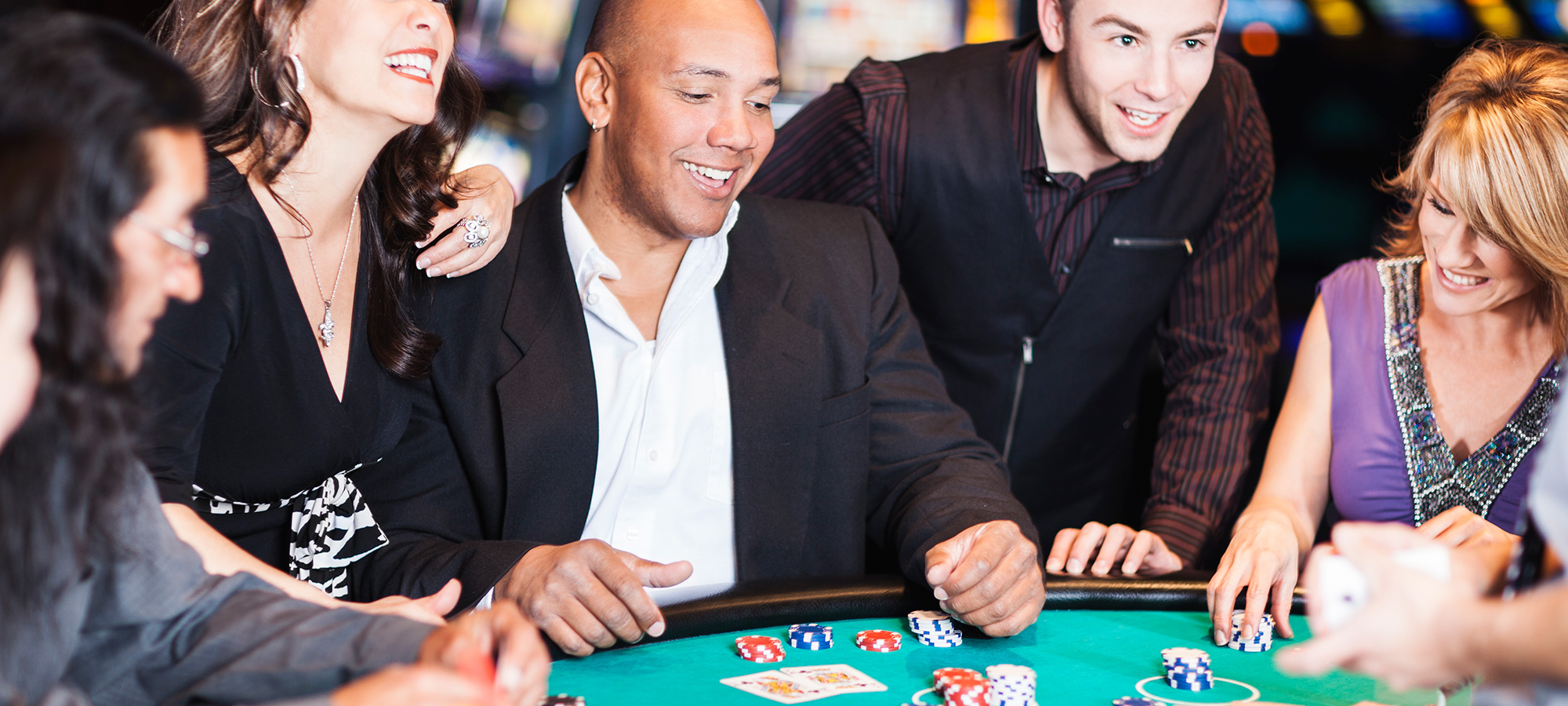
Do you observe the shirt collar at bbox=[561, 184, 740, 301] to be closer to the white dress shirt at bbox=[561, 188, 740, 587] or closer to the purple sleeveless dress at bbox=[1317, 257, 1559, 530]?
the white dress shirt at bbox=[561, 188, 740, 587]

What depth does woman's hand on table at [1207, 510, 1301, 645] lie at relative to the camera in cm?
176

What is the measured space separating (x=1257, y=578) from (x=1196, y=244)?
108cm

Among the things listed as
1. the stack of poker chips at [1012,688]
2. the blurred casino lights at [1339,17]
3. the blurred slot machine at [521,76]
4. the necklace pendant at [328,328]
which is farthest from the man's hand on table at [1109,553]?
the blurred slot machine at [521,76]

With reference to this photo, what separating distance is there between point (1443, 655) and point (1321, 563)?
0.13 meters

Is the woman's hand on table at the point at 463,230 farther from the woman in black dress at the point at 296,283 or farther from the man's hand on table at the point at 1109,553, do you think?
the man's hand on table at the point at 1109,553

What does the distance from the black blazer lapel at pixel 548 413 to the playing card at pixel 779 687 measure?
60 cm

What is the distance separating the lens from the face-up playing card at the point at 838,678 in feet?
4.88

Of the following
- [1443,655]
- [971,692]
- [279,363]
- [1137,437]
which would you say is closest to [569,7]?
[1137,437]

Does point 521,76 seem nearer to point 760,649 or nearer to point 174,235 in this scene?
point 760,649

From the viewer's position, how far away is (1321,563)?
0.98 m

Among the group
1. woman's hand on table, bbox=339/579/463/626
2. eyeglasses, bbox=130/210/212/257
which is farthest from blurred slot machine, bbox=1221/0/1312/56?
eyeglasses, bbox=130/210/212/257

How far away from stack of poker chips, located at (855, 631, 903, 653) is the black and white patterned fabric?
0.74m

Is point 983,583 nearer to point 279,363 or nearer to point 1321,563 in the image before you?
point 1321,563

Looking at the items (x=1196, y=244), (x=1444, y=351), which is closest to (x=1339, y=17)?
(x=1196, y=244)
